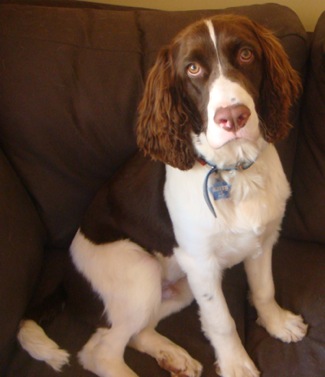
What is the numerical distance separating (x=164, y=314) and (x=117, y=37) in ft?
3.26

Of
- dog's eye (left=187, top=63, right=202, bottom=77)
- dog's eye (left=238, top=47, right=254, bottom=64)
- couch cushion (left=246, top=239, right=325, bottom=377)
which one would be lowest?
couch cushion (left=246, top=239, right=325, bottom=377)

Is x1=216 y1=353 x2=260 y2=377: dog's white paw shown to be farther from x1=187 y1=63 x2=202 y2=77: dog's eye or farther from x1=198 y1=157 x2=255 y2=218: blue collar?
x1=187 y1=63 x2=202 y2=77: dog's eye

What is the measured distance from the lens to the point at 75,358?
4.77 feet

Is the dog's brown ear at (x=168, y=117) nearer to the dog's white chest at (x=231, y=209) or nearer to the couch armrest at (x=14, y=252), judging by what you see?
the dog's white chest at (x=231, y=209)

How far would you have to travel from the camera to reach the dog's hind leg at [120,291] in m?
1.47

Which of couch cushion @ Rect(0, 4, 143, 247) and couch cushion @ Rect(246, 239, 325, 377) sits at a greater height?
couch cushion @ Rect(0, 4, 143, 247)

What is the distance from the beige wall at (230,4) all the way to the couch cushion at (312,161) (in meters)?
0.25

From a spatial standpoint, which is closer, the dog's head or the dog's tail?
the dog's head

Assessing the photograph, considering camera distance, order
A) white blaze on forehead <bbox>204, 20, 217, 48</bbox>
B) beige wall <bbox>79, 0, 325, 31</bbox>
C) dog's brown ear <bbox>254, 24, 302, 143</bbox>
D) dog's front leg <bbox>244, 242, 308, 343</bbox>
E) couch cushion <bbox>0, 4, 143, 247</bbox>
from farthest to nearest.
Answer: beige wall <bbox>79, 0, 325, 31</bbox>, couch cushion <bbox>0, 4, 143, 247</bbox>, dog's front leg <bbox>244, 242, 308, 343</bbox>, dog's brown ear <bbox>254, 24, 302, 143</bbox>, white blaze on forehead <bbox>204, 20, 217, 48</bbox>

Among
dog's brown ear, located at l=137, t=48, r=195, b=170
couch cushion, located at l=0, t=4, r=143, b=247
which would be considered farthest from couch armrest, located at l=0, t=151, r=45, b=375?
dog's brown ear, located at l=137, t=48, r=195, b=170

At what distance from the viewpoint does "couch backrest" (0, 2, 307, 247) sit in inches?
62.1

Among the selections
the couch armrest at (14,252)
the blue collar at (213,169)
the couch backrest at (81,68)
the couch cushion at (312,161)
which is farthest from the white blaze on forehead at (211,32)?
the couch armrest at (14,252)

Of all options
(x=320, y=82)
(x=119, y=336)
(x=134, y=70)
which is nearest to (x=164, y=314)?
(x=119, y=336)

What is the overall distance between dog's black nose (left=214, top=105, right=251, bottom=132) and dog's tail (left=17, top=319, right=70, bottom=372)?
2.77ft
